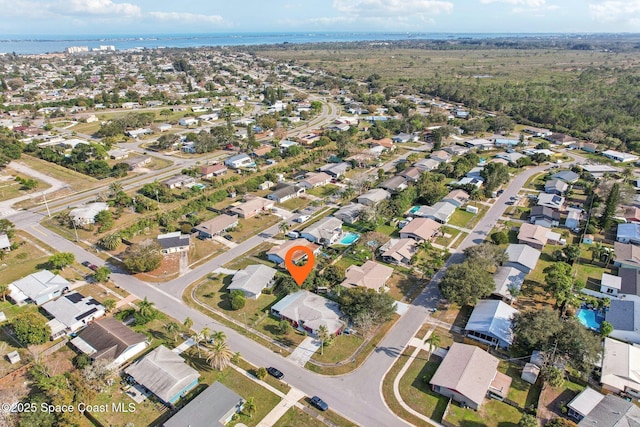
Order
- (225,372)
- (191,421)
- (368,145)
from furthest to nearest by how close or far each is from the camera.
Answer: (368,145) < (225,372) < (191,421)

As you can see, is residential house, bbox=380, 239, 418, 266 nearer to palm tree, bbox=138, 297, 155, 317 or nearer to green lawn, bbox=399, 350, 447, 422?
green lawn, bbox=399, 350, 447, 422

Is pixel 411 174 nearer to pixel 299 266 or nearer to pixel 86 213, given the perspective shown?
pixel 299 266

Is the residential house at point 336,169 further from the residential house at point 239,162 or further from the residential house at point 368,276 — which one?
the residential house at point 368,276

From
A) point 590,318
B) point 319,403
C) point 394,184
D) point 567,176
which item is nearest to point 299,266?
point 319,403

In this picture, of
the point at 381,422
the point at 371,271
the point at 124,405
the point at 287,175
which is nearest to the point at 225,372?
the point at 124,405

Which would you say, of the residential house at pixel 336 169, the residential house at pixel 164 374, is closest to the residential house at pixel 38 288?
the residential house at pixel 164 374

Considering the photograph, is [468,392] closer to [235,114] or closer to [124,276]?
[124,276]
